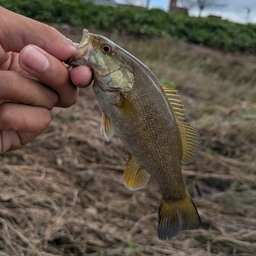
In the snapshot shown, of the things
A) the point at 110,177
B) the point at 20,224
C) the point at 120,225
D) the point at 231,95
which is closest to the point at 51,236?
the point at 20,224

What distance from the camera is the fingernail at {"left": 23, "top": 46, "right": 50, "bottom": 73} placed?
1.61m

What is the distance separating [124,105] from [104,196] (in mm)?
2569

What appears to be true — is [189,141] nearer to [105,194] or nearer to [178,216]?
[178,216]

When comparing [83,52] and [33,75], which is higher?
[83,52]

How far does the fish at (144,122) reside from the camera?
5.58ft

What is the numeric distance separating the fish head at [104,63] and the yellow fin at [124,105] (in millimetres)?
38

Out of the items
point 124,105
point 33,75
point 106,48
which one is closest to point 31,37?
point 33,75

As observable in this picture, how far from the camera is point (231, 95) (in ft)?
30.1

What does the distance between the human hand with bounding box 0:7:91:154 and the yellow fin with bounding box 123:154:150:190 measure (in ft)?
1.39

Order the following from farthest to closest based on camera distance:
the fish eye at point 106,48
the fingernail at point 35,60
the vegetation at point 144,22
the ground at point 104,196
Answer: the vegetation at point 144,22, the ground at point 104,196, the fish eye at point 106,48, the fingernail at point 35,60

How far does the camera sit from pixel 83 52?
169 cm

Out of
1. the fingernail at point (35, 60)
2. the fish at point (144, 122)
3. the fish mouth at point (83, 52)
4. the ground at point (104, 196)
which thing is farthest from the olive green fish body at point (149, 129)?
the ground at point (104, 196)

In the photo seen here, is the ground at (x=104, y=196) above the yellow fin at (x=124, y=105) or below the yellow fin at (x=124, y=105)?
below

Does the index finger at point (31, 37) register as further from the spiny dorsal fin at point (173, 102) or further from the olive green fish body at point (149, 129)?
the spiny dorsal fin at point (173, 102)
